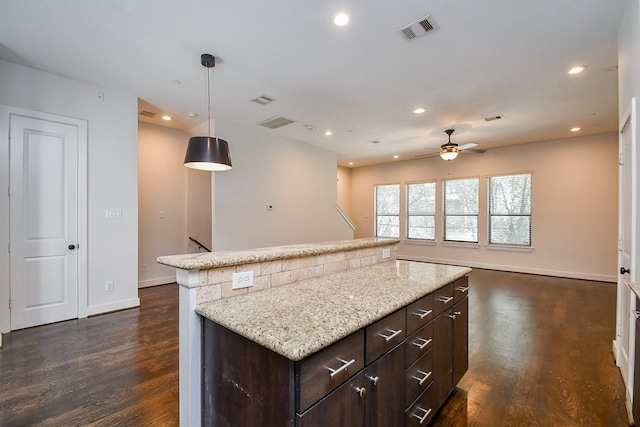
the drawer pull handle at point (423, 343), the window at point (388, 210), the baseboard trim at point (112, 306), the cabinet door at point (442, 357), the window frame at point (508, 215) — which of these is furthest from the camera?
the window at point (388, 210)

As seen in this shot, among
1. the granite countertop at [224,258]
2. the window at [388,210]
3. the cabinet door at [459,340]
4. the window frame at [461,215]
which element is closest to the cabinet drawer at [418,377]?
the cabinet door at [459,340]

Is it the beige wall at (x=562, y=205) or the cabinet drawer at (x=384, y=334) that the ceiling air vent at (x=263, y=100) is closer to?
the cabinet drawer at (x=384, y=334)

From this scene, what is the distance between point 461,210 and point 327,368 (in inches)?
292

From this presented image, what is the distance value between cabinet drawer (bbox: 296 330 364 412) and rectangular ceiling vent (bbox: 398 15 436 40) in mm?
2535

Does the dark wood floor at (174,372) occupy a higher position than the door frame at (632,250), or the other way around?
the door frame at (632,250)

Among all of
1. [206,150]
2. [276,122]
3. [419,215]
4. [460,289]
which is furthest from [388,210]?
[460,289]

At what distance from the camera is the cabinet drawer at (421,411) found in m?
1.49

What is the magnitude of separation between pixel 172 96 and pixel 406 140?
15.0ft

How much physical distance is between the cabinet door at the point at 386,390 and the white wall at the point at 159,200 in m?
5.16

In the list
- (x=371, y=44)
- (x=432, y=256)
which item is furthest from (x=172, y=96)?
(x=432, y=256)

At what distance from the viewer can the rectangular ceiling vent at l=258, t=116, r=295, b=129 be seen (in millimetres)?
4914

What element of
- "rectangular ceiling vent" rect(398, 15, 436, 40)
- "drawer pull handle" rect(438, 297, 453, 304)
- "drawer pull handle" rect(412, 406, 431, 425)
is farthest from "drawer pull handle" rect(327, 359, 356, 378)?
"rectangular ceiling vent" rect(398, 15, 436, 40)

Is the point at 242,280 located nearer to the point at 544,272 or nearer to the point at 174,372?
the point at 174,372

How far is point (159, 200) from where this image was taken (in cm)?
538
